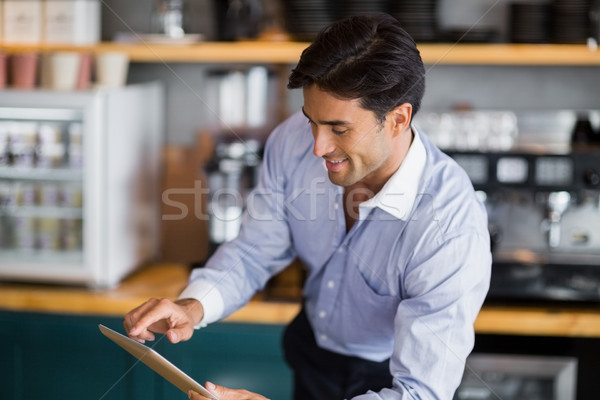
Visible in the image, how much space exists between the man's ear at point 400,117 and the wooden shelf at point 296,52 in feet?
3.59

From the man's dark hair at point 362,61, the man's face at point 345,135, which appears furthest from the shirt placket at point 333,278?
the man's dark hair at point 362,61

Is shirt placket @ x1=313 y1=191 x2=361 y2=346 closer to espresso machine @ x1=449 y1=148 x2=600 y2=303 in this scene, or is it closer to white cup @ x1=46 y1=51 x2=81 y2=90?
espresso machine @ x1=449 y1=148 x2=600 y2=303

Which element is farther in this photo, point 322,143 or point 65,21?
point 65,21

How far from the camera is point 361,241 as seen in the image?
149 centimetres

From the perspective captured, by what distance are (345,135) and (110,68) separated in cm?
149

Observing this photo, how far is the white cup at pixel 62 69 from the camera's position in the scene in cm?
246

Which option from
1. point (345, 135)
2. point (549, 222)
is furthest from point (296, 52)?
point (345, 135)

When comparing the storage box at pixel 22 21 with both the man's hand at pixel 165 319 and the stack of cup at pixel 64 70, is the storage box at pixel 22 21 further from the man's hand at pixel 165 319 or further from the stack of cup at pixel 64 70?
the man's hand at pixel 165 319

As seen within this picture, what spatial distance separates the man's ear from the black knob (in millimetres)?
1160

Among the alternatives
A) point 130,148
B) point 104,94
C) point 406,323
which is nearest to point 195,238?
point 130,148

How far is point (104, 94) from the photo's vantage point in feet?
7.98

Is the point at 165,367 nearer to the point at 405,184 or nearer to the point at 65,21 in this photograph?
the point at 405,184

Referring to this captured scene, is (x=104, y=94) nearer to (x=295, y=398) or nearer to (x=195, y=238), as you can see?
(x=195, y=238)

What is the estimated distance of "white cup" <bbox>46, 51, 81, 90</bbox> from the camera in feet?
8.09
